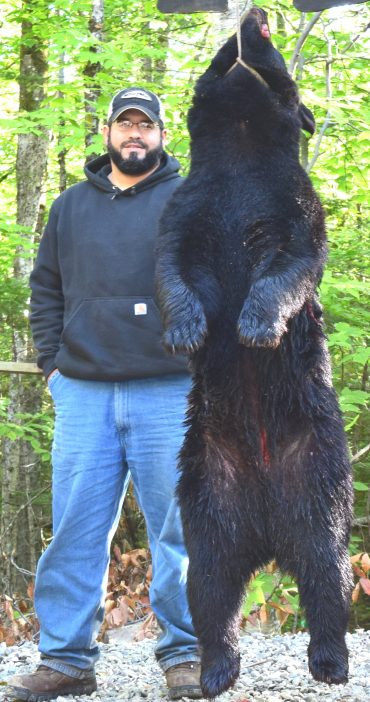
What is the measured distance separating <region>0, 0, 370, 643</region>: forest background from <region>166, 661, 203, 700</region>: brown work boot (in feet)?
1.48

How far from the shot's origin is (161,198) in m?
4.00

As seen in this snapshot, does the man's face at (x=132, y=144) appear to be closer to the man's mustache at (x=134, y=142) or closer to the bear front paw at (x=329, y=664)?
the man's mustache at (x=134, y=142)

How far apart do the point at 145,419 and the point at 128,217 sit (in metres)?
0.89

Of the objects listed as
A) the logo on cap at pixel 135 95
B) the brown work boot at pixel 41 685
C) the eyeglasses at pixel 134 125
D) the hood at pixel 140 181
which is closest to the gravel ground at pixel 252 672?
the brown work boot at pixel 41 685

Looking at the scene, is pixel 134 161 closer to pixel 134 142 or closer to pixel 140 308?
pixel 134 142

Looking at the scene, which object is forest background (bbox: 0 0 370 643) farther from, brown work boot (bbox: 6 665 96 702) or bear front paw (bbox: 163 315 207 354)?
bear front paw (bbox: 163 315 207 354)

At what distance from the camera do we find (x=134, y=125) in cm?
397

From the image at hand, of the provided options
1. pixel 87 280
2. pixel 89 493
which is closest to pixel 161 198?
pixel 87 280

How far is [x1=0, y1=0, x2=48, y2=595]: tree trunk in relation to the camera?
33.3 ft

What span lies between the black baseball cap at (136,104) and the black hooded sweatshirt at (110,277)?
246 mm

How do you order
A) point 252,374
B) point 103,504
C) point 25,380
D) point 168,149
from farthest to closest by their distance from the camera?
point 25,380 < point 168,149 < point 103,504 < point 252,374

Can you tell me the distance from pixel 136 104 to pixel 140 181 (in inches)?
13.0

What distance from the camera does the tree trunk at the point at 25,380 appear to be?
1016 cm

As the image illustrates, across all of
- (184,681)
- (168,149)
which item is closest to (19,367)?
(184,681)
